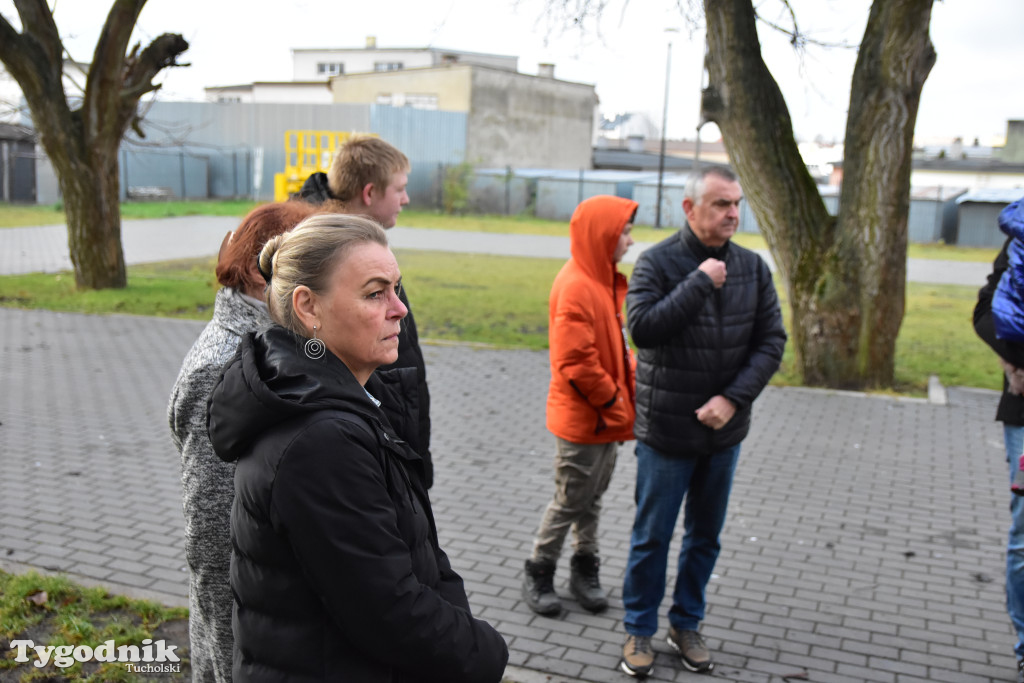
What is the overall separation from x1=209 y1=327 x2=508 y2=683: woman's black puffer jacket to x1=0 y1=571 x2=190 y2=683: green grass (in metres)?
2.12

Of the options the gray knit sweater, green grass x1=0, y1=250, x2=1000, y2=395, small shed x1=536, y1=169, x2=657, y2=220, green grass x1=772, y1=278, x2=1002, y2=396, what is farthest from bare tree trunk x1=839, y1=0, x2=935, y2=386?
small shed x1=536, y1=169, x2=657, y2=220

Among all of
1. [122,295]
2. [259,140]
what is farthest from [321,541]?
[259,140]

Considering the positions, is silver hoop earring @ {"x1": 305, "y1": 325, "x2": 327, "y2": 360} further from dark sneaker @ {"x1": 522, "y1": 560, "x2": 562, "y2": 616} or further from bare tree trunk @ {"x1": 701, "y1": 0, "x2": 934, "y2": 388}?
bare tree trunk @ {"x1": 701, "y1": 0, "x2": 934, "y2": 388}

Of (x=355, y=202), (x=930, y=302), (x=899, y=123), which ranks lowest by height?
(x=930, y=302)

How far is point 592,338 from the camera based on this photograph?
4117 mm

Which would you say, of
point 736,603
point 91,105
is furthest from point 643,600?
point 91,105

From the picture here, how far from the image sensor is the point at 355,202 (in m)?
3.63

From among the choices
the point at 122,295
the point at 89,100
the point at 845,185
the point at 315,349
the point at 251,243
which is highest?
the point at 89,100

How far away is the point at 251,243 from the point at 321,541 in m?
1.20

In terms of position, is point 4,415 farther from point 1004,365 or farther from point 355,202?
point 1004,365

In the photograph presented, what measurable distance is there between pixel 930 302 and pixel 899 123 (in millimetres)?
9306

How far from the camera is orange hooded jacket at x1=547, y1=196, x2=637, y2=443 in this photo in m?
4.11

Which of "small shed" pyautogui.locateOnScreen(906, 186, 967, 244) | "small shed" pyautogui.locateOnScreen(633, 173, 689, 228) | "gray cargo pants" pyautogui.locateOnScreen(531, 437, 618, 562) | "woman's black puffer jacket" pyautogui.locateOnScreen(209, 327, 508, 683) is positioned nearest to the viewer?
"woman's black puffer jacket" pyautogui.locateOnScreen(209, 327, 508, 683)

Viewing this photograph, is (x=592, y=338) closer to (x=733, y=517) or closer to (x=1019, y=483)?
(x=1019, y=483)
